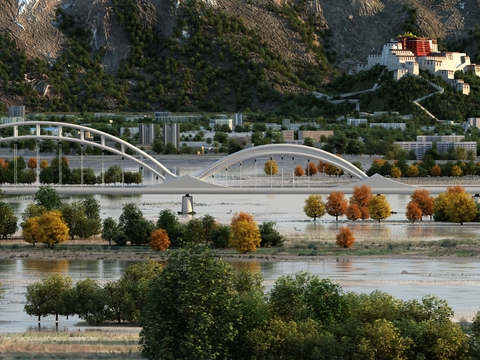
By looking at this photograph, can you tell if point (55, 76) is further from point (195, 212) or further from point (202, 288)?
point (202, 288)

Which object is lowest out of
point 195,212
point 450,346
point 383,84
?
point 450,346

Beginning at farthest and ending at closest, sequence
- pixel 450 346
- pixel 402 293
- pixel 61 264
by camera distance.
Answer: pixel 61 264, pixel 402 293, pixel 450 346

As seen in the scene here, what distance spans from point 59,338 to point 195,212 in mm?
25172

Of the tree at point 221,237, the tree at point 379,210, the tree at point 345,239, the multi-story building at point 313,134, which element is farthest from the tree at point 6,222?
the multi-story building at point 313,134

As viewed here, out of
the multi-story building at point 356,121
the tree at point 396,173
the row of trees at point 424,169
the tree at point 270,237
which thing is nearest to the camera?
the tree at point 270,237

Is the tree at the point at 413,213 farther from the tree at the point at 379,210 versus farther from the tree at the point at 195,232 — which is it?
the tree at the point at 195,232

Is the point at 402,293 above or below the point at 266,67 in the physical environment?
below

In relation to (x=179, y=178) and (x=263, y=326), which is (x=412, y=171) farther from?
(x=263, y=326)

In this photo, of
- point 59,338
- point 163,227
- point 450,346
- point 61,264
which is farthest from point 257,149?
point 450,346

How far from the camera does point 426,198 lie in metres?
58.2

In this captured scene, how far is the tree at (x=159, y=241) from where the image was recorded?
154ft

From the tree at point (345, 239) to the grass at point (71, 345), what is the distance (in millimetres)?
15476

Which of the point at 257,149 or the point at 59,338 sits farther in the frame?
the point at 257,149

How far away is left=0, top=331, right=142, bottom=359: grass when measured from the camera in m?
31.6
